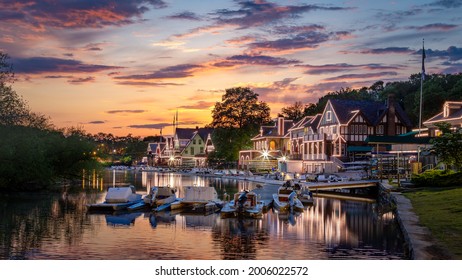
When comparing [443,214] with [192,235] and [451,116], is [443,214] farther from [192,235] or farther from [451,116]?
[451,116]

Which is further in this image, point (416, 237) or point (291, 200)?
point (291, 200)

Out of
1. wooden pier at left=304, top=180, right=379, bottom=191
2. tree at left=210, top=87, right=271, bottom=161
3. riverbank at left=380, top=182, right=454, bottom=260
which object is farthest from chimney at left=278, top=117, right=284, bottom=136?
riverbank at left=380, top=182, right=454, bottom=260

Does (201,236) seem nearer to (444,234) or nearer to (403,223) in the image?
(403,223)

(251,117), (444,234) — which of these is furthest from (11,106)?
(251,117)

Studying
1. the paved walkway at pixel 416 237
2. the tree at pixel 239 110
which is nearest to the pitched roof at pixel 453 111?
the paved walkway at pixel 416 237

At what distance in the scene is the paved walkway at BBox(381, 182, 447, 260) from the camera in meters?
24.5

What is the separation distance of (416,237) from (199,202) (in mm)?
29097

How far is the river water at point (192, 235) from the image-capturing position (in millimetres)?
30969

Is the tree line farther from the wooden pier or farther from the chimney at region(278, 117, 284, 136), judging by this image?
the wooden pier

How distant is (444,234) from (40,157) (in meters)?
53.6

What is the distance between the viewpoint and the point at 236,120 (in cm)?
14650

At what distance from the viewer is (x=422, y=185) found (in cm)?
6231

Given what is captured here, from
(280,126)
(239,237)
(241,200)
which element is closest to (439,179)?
(241,200)

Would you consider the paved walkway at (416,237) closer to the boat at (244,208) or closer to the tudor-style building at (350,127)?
the boat at (244,208)
